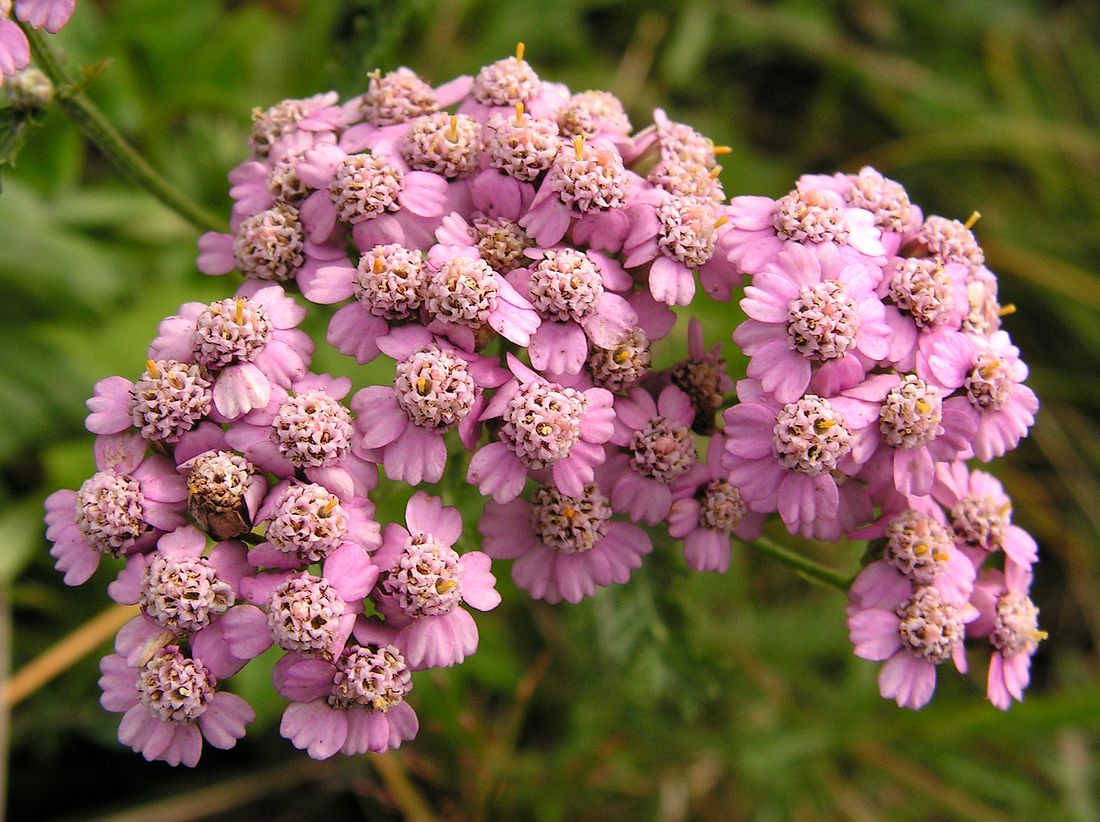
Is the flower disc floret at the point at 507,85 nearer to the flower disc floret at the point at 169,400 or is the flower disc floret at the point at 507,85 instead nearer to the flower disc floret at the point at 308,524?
the flower disc floret at the point at 169,400

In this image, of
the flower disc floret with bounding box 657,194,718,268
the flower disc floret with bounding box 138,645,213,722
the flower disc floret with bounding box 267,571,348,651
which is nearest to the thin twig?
the flower disc floret with bounding box 138,645,213,722

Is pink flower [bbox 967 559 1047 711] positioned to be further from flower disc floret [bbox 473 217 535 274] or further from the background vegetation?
flower disc floret [bbox 473 217 535 274]

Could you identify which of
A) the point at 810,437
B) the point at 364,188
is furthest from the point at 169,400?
the point at 810,437

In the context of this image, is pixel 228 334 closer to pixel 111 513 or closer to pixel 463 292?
pixel 111 513

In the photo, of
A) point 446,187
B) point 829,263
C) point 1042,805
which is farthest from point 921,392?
point 1042,805

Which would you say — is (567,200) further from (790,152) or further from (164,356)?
(790,152)
